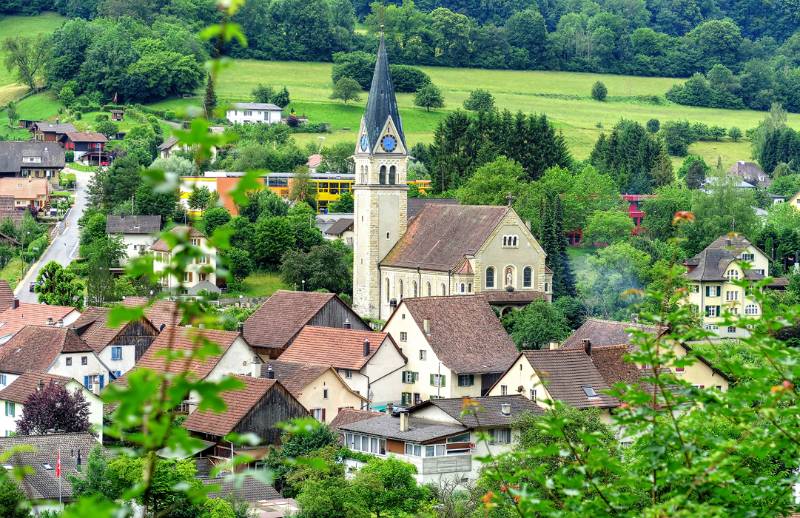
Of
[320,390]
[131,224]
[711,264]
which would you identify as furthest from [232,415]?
[131,224]

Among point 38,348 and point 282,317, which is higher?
point 38,348

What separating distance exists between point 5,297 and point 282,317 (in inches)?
540

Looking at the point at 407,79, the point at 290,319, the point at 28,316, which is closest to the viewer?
the point at 290,319

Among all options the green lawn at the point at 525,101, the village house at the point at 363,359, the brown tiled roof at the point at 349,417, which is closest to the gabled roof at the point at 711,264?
the village house at the point at 363,359

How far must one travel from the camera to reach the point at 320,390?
171 ft

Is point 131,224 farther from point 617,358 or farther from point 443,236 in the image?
point 617,358

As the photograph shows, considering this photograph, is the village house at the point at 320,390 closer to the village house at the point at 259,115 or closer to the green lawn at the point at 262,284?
the green lawn at the point at 262,284

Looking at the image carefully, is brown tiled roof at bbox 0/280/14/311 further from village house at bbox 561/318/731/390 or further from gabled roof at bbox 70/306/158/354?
village house at bbox 561/318/731/390

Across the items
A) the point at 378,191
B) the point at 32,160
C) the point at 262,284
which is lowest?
the point at 262,284

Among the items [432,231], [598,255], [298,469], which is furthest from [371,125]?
[298,469]

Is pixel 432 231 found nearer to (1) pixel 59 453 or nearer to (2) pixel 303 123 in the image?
(1) pixel 59 453

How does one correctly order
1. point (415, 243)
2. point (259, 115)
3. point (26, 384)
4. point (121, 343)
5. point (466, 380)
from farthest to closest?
point (259, 115) → point (415, 243) → point (121, 343) → point (466, 380) → point (26, 384)

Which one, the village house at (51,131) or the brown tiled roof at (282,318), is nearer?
the brown tiled roof at (282,318)

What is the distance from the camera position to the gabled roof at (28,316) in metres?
64.6
